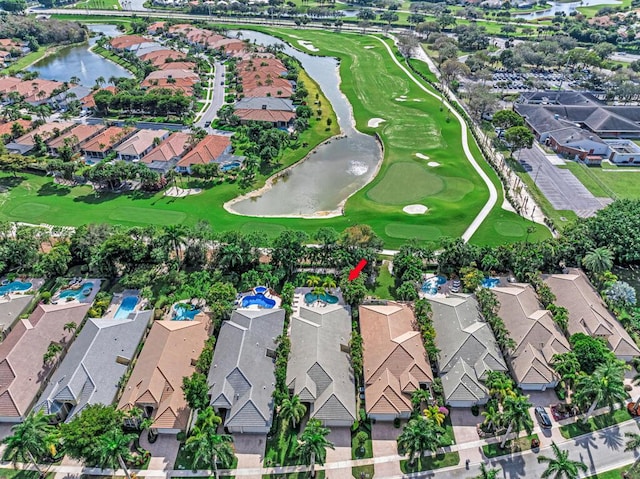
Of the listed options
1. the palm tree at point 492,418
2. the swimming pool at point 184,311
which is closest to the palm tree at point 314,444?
the palm tree at point 492,418

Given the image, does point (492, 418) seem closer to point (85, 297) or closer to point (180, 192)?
point (85, 297)

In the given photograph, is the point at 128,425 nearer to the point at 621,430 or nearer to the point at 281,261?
the point at 281,261

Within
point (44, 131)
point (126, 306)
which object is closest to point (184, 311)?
point (126, 306)

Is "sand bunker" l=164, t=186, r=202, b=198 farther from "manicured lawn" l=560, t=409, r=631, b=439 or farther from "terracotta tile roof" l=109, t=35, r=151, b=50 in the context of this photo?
"terracotta tile roof" l=109, t=35, r=151, b=50

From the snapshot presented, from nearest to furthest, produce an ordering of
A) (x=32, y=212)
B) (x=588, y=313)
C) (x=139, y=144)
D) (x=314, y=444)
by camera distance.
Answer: (x=314, y=444) → (x=588, y=313) → (x=32, y=212) → (x=139, y=144)

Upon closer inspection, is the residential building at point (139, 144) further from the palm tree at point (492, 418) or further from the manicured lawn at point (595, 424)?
the manicured lawn at point (595, 424)

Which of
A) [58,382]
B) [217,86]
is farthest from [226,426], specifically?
[217,86]
